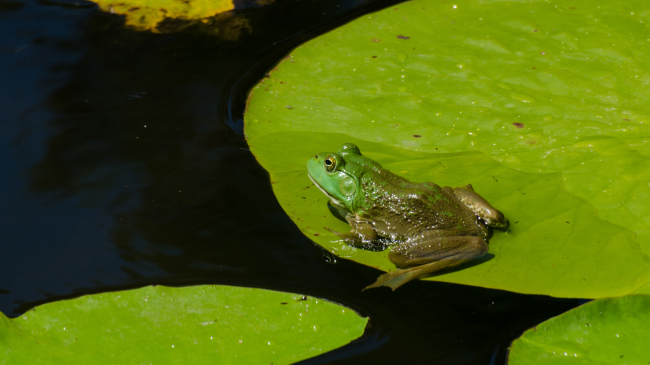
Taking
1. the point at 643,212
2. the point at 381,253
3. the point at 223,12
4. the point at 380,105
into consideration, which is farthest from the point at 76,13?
the point at 643,212

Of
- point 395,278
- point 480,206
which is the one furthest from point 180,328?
point 480,206

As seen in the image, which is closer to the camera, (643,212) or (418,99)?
(643,212)

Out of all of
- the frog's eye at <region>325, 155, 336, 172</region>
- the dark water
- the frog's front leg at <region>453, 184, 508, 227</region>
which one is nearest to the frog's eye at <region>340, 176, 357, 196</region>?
the frog's eye at <region>325, 155, 336, 172</region>

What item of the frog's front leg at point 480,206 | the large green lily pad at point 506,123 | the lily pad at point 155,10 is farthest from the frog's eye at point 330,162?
the lily pad at point 155,10

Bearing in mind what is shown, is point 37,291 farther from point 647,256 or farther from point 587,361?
point 647,256

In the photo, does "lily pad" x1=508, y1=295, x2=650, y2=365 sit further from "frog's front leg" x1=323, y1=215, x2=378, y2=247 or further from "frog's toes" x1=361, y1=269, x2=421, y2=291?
"frog's front leg" x1=323, y1=215, x2=378, y2=247
